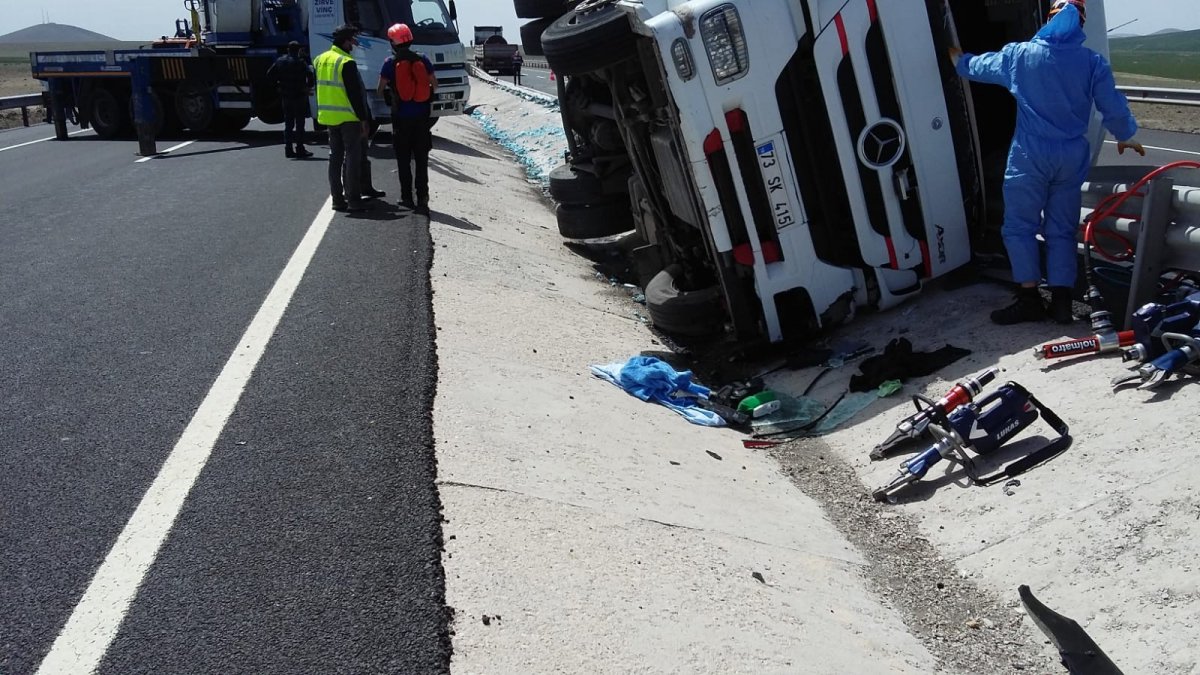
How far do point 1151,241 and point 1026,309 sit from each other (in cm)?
89

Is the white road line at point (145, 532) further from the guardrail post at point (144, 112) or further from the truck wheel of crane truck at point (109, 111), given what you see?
the truck wheel of crane truck at point (109, 111)

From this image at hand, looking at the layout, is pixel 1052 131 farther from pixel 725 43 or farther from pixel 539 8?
pixel 539 8

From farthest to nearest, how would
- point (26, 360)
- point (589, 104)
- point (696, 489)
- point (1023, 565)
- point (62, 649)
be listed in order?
1. point (589, 104)
2. point (26, 360)
3. point (696, 489)
4. point (1023, 565)
5. point (62, 649)

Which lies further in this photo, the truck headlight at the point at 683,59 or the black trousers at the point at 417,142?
the black trousers at the point at 417,142

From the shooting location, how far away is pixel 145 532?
3.71m

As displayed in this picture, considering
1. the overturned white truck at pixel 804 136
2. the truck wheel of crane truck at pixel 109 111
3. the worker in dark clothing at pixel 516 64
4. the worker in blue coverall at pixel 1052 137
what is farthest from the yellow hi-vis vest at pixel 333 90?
the worker in dark clothing at pixel 516 64

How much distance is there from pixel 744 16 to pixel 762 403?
2.30m

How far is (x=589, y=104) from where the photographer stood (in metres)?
9.15

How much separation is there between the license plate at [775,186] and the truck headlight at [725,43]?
1.60 feet

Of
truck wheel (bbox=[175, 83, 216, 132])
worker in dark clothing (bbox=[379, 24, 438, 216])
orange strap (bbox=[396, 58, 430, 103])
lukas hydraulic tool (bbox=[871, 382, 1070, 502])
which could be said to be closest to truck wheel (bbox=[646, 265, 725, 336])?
lukas hydraulic tool (bbox=[871, 382, 1070, 502])

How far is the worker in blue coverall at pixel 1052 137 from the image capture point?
5848mm

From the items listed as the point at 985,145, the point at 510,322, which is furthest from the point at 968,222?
the point at 510,322

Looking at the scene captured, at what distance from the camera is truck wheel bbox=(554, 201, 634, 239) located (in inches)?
416

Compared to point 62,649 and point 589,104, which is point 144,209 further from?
point 62,649
